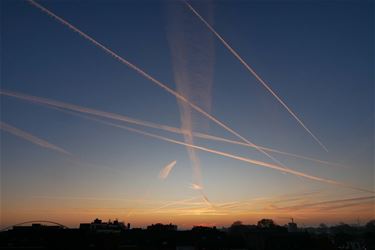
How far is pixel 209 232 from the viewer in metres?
72.8

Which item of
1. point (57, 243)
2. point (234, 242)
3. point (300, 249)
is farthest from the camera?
point (300, 249)

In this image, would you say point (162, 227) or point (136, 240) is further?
point (162, 227)

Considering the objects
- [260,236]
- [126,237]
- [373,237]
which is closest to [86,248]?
[126,237]

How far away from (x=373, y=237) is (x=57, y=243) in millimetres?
110075

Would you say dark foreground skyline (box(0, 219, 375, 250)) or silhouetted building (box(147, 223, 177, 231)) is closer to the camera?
dark foreground skyline (box(0, 219, 375, 250))

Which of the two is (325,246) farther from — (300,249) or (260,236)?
(260,236)

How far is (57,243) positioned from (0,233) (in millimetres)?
12362

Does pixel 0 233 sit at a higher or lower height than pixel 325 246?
higher

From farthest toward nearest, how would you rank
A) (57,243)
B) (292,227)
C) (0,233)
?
(292,227) → (0,233) → (57,243)

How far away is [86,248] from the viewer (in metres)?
59.9

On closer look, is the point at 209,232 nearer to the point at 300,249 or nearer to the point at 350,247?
the point at 300,249

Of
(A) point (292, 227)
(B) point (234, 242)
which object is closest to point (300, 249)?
(B) point (234, 242)

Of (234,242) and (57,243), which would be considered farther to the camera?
(234,242)

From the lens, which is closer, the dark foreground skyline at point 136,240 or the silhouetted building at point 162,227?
the dark foreground skyline at point 136,240
